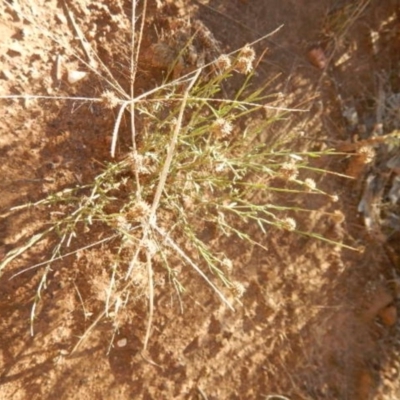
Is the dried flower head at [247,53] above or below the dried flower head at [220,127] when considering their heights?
above

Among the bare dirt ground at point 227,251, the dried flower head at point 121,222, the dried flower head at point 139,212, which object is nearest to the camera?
the dried flower head at point 139,212

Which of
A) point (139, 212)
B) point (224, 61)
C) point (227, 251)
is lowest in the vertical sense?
point (227, 251)

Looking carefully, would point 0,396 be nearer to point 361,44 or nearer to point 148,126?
point 148,126

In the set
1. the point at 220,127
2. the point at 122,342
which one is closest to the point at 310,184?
the point at 220,127

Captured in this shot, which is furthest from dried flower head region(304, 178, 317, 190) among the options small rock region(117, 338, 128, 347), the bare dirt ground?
small rock region(117, 338, 128, 347)

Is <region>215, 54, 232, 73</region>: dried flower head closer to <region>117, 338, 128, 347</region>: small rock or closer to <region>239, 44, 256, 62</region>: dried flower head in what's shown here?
<region>239, 44, 256, 62</region>: dried flower head

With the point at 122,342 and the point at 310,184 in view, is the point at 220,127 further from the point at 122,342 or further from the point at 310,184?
the point at 122,342

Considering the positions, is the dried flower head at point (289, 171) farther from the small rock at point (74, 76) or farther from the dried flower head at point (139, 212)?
the small rock at point (74, 76)

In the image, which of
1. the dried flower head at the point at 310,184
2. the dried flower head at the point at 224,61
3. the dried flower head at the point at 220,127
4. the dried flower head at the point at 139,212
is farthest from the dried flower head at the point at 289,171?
the dried flower head at the point at 139,212
